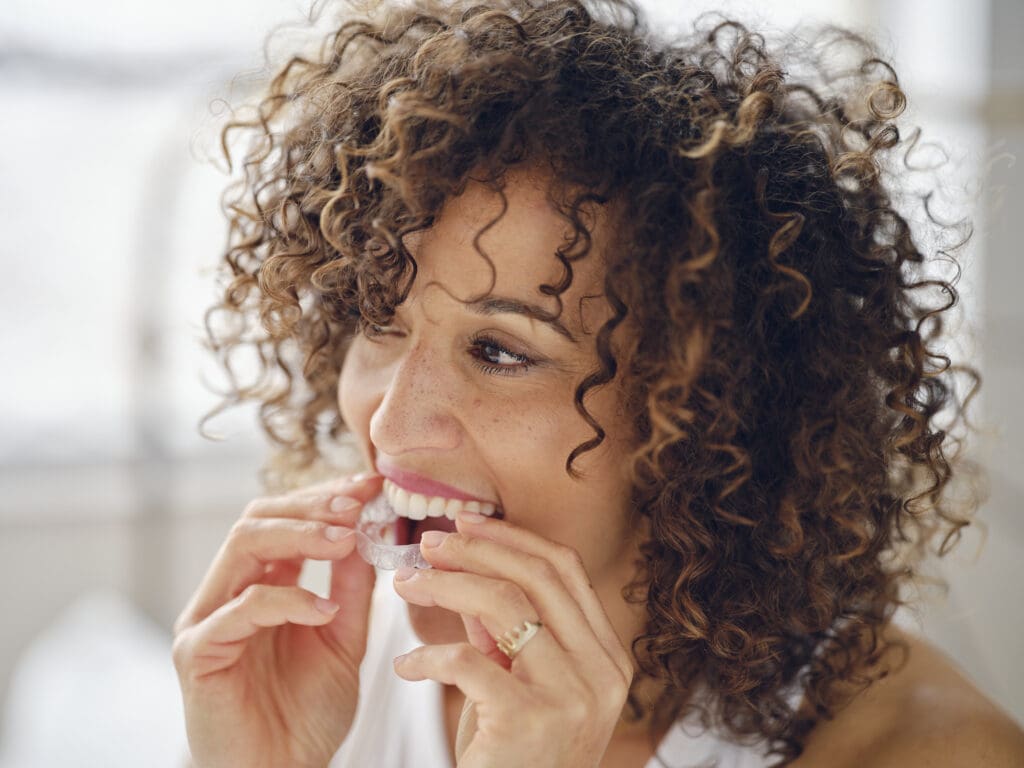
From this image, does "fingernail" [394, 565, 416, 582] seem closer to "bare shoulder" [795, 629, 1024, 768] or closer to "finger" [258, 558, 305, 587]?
"finger" [258, 558, 305, 587]

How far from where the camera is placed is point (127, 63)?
2277 mm

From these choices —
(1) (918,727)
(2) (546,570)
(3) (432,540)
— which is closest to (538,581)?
(2) (546,570)

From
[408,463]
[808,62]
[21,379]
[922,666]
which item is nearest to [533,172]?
[408,463]

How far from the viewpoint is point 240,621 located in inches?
44.0

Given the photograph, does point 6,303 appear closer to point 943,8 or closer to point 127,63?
point 127,63

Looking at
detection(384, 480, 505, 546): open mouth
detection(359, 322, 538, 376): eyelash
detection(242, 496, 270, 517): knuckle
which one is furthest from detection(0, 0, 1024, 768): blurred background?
detection(359, 322, 538, 376): eyelash

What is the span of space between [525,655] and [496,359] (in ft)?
1.05

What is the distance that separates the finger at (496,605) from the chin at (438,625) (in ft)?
0.77

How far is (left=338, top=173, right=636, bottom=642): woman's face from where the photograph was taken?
998 millimetres

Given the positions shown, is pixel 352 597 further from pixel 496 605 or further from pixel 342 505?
pixel 496 605

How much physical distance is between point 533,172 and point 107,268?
167 centimetres

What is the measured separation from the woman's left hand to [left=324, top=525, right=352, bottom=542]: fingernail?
0.15 meters

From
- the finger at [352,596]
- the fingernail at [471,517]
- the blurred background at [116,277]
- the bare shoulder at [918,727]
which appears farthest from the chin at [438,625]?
the blurred background at [116,277]

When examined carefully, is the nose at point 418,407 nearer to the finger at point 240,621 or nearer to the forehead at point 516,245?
the forehead at point 516,245
